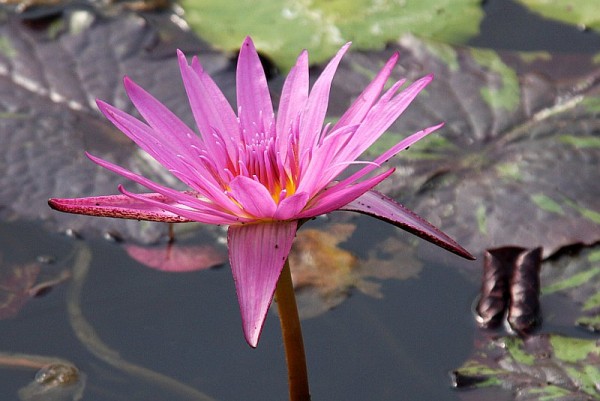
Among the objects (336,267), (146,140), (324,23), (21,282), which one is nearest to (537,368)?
(336,267)

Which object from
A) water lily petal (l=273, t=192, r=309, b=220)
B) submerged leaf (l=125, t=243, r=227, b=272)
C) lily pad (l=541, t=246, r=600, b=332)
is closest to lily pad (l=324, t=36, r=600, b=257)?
lily pad (l=541, t=246, r=600, b=332)

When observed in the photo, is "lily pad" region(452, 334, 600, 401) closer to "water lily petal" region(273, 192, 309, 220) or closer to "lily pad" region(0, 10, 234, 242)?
"water lily petal" region(273, 192, 309, 220)

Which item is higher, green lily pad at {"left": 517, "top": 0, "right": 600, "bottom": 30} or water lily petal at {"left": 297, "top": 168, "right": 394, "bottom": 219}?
water lily petal at {"left": 297, "top": 168, "right": 394, "bottom": 219}

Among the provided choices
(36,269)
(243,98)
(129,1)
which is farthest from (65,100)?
(243,98)

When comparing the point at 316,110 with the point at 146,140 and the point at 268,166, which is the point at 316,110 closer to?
the point at 268,166

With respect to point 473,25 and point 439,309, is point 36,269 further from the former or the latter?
point 473,25

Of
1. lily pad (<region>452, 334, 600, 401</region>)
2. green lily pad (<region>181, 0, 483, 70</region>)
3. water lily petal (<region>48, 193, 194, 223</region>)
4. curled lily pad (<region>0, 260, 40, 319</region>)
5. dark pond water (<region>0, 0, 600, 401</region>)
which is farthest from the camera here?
green lily pad (<region>181, 0, 483, 70</region>)
